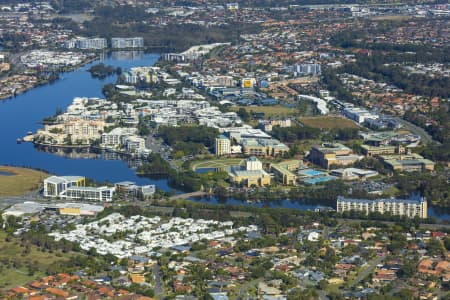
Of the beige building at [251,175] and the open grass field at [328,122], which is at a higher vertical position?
the beige building at [251,175]

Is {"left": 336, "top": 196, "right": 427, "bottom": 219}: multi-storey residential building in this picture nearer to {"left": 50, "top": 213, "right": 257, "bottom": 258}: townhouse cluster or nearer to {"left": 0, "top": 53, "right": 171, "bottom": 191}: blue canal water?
{"left": 50, "top": 213, "right": 257, "bottom": 258}: townhouse cluster

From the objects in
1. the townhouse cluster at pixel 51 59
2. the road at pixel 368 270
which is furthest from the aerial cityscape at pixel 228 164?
the townhouse cluster at pixel 51 59

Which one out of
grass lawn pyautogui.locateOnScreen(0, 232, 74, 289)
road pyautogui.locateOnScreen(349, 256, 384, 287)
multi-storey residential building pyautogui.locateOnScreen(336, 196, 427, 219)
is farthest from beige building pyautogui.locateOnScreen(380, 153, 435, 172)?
grass lawn pyautogui.locateOnScreen(0, 232, 74, 289)

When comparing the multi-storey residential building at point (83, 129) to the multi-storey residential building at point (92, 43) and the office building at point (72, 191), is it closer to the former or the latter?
the office building at point (72, 191)

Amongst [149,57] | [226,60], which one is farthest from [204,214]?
[149,57]

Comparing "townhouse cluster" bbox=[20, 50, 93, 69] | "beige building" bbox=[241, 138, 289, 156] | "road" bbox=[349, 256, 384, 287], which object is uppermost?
"road" bbox=[349, 256, 384, 287]

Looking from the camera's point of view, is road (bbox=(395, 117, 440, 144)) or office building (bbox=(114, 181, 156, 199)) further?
road (bbox=(395, 117, 440, 144))
